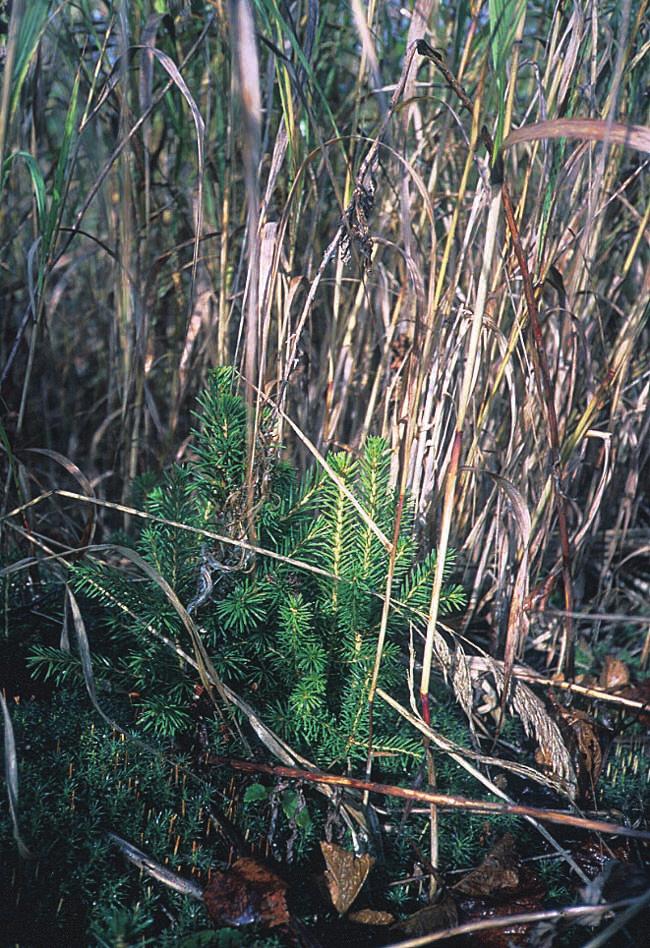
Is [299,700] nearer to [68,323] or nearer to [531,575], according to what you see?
[531,575]

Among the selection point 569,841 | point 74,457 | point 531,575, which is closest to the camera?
point 569,841

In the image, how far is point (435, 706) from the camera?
1262mm

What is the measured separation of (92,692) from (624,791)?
2.47ft

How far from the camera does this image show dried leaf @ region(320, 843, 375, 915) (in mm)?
937

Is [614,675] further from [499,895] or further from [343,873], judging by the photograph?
[343,873]

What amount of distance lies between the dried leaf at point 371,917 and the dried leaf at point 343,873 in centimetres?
1

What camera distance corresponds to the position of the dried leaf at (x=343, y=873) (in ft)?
3.07

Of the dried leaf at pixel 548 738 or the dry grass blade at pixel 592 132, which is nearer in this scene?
the dry grass blade at pixel 592 132

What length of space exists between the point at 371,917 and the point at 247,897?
0.14 meters

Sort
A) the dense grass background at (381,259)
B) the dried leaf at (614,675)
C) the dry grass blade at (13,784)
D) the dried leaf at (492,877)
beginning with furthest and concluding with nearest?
the dried leaf at (614,675)
the dense grass background at (381,259)
the dried leaf at (492,877)
the dry grass blade at (13,784)

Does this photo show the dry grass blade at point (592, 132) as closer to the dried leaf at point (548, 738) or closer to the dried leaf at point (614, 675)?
the dried leaf at point (548, 738)

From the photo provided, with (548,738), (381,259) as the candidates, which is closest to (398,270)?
(381,259)

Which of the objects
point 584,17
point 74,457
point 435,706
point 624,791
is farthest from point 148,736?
point 584,17

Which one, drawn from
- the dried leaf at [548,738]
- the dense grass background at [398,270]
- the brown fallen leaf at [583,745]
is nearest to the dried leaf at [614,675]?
the dense grass background at [398,270]
